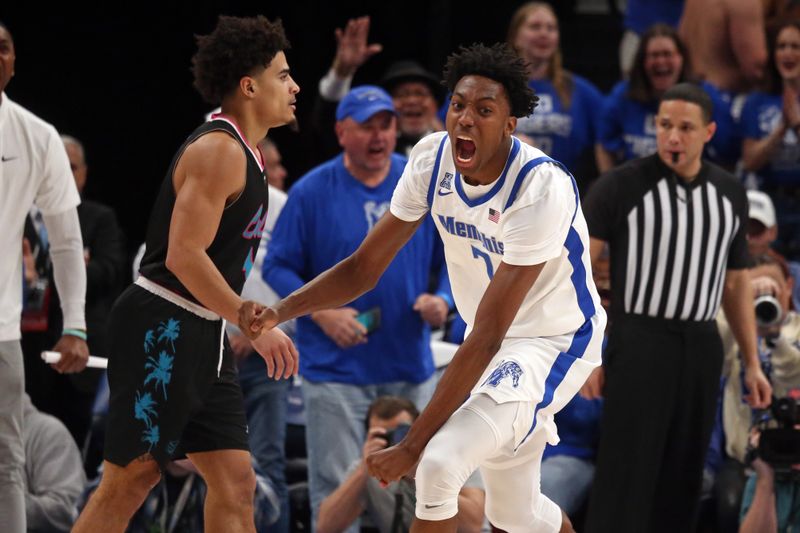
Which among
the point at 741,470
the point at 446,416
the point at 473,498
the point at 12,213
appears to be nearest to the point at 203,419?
the point at 446,416

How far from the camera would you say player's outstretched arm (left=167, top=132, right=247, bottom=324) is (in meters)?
4.06

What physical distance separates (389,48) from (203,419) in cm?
480

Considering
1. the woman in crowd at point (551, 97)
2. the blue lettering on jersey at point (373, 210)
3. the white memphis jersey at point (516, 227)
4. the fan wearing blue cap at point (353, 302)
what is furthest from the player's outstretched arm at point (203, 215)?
the woman in crowd at point (551, 97)

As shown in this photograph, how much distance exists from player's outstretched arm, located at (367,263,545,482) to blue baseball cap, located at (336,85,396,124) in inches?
89.2

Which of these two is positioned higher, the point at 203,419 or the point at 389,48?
the point at 389,48

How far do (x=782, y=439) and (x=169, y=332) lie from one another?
2763 millimetres

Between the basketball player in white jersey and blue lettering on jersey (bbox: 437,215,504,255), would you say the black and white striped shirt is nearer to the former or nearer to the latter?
the basketball player in white jersey

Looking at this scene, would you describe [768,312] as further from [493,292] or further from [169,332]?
[169,332]

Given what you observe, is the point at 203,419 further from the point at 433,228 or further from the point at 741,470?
the point at 741,470

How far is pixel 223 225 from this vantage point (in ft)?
13.9

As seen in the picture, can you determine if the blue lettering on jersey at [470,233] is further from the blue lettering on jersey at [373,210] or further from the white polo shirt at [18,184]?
the blue lettering on jersey at [373,210]

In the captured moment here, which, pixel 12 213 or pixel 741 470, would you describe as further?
pixel 741 470

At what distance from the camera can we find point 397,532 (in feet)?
17.6

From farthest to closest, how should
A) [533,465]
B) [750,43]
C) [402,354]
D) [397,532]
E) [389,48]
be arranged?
[389,48] < [750,43] < [402,354] < [397,532] < [533,465]
